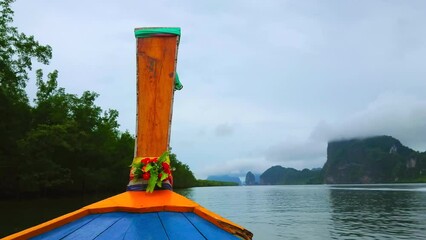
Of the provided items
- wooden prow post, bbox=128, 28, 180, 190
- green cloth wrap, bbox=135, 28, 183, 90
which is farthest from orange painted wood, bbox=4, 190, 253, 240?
green cloth wrap, bbox=135, 28, 183, 90

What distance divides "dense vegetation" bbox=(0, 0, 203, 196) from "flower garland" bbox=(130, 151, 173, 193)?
26.3 metres

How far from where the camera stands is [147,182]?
281 cm

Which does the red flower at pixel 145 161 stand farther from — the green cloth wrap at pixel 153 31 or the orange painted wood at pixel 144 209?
the green cloth wrap at pixel 153 31

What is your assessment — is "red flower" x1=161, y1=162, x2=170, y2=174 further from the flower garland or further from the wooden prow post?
the wooden prow post

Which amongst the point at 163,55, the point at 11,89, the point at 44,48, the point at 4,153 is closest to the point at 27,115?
the point at 4,153

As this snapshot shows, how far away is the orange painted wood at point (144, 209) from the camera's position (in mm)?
2236

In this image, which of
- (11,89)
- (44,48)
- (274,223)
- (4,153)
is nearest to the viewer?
(274,223)

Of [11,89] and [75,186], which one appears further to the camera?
[75,186]

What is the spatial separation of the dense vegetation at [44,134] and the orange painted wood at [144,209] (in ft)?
87.5

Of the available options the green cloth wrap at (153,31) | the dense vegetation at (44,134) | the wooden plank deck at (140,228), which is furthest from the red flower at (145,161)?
the dense vegetation at (44,134)

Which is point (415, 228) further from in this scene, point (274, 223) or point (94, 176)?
point (94, 176)

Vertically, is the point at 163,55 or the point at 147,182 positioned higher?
the point at 163,55

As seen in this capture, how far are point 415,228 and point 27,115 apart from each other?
45.6 m

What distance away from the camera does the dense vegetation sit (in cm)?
3428
